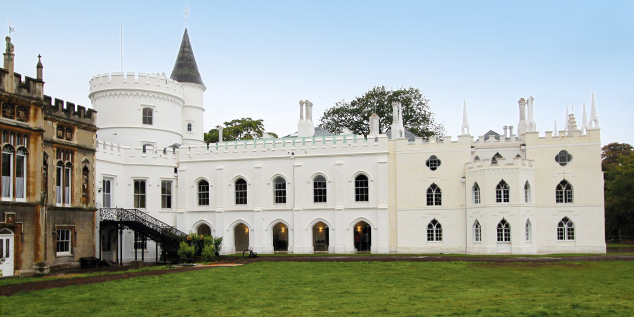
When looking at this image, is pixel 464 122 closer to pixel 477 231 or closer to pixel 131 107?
pixel 477 231

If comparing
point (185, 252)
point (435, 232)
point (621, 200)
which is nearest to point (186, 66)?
point (185, 252)

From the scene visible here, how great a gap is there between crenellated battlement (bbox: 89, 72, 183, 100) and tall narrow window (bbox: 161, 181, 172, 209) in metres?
6.33

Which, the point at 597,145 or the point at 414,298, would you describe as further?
the point at 597,145

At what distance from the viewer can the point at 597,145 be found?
3384 cm

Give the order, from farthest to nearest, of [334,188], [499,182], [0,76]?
[334,188], [499,182], [0,76]

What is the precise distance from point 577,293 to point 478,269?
23.5 feet

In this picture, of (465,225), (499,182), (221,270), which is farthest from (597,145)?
(221,270)

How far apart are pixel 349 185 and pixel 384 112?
2335 cm

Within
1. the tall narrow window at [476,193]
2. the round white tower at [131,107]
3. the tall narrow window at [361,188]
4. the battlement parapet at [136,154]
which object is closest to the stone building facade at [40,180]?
the battlement parapet at [136,154]

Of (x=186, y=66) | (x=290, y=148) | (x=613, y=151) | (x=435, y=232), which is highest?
(x=186, y=66)

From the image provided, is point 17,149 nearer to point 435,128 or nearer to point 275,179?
point 275,179

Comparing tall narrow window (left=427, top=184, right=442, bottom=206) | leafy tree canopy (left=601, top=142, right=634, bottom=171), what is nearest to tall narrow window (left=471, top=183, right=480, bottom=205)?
tall narrow window (left=427, top=184, right=442, bottom=206)

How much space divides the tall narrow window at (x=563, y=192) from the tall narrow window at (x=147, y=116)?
85.2 ft

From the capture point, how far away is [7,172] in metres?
22.4
